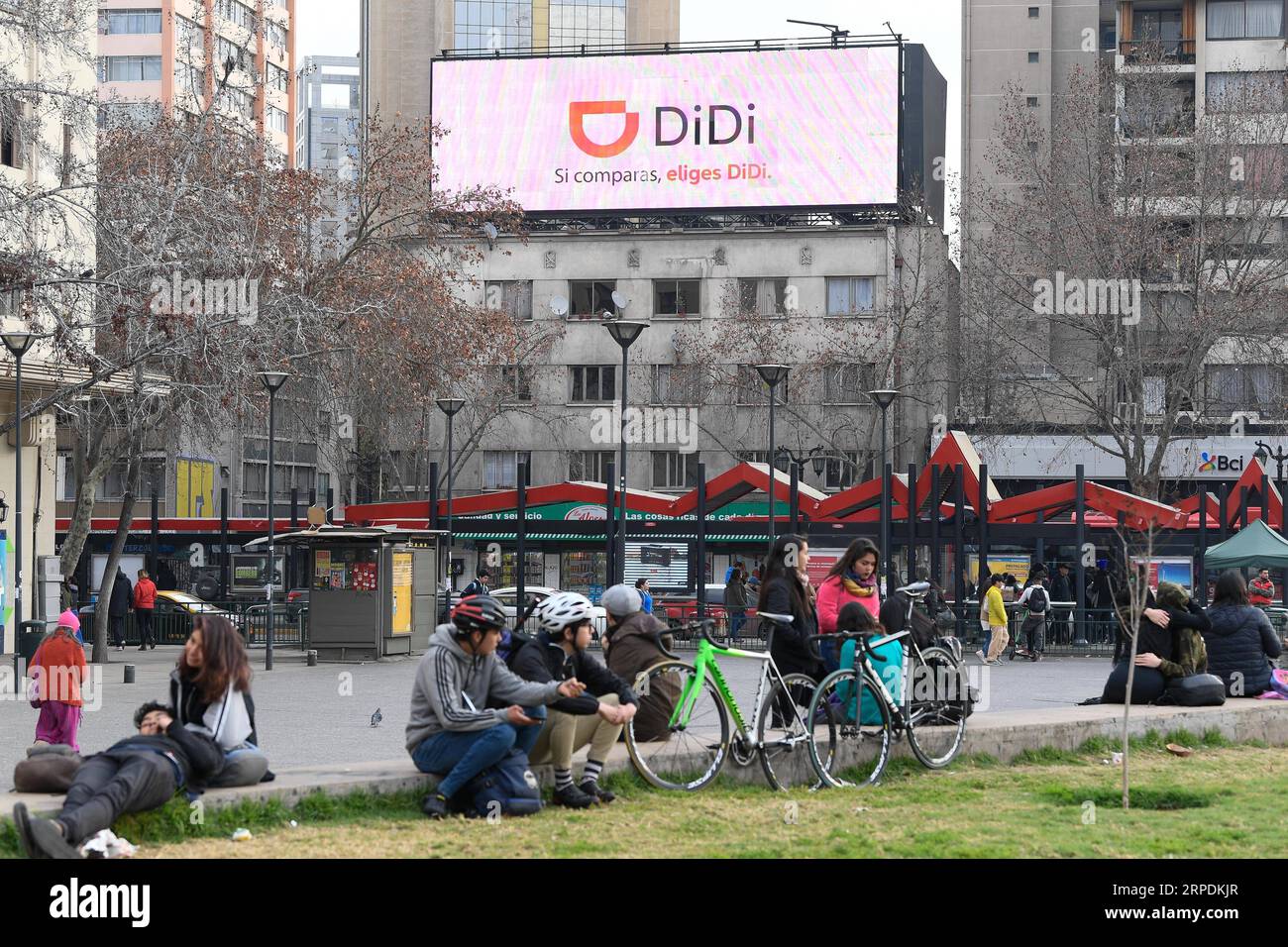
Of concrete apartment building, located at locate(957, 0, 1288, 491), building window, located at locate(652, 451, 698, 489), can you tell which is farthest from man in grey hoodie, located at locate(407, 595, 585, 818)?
building window, located at locate(652, 451, 698, 489)

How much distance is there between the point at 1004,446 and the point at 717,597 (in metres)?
19.7

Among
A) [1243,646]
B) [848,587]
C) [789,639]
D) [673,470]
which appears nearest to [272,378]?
[1243,646]

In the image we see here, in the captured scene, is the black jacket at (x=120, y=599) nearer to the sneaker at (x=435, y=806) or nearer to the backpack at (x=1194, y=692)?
the backpack at (x=1194, y=692)

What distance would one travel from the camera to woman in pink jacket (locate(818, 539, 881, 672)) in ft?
42.9

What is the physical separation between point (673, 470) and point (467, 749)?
179 ft

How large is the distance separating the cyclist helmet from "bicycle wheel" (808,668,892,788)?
106 inches

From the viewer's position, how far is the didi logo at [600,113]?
207 feet

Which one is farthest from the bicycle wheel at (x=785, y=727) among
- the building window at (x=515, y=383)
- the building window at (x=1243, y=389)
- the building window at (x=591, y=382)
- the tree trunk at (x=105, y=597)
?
the building window at (x=591, y=382)

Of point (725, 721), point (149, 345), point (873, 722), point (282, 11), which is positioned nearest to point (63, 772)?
point (725, 721)

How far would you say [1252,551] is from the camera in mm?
32688

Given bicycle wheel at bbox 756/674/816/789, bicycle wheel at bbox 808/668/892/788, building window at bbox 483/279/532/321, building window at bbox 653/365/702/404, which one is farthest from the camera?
building window at bbox 483/279/532/321

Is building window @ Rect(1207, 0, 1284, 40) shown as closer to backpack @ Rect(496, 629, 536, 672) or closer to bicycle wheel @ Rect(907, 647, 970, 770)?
bicycle wheel @ Rect(907, 647, 970, 770)

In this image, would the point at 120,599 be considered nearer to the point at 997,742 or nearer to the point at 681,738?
the point at 997,742

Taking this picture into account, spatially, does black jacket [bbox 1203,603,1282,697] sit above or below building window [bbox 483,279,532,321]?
below
